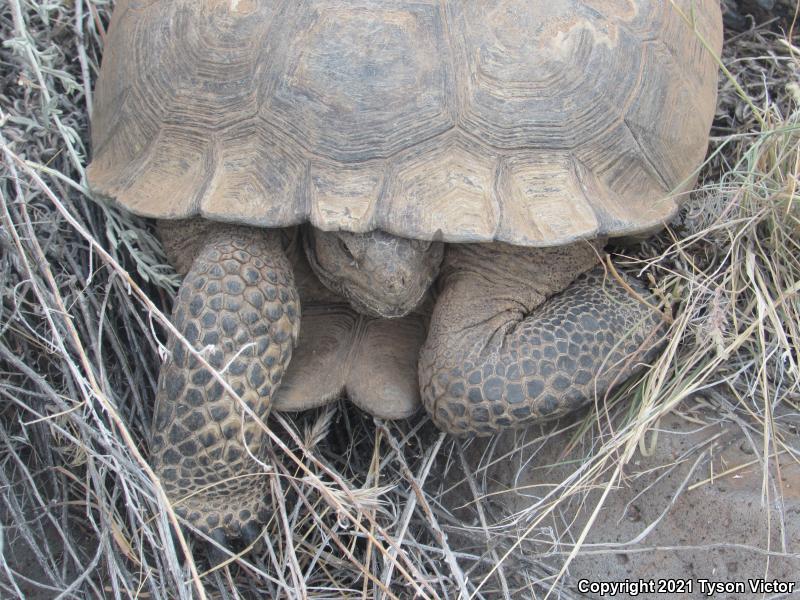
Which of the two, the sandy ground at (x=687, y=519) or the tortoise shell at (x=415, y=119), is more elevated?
the tortoise shell at (x=415, y=119)

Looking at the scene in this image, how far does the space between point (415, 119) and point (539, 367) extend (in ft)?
2.44

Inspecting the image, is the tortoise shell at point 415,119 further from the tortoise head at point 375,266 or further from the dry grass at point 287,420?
the dry grass at point 287,420

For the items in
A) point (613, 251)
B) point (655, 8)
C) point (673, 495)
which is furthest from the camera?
point (613, 251)

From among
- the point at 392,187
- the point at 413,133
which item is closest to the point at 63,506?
the point at 392,187

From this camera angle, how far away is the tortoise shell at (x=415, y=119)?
1944mm

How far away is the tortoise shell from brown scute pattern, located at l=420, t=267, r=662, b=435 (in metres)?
0.29

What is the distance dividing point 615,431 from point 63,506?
1597 millimetres

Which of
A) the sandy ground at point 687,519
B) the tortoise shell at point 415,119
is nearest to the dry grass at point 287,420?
the sandy ground at point 687,519

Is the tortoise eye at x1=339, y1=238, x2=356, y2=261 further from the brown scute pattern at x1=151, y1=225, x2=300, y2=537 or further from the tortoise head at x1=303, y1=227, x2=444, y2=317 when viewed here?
the brown scute pattern at x1=151, y1=225, x2=300, y2=537

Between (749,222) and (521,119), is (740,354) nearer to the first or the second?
(749,222)

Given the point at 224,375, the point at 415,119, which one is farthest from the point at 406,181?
the point at 224,375

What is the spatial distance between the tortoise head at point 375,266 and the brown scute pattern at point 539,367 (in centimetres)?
22

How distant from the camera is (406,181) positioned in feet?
6.36

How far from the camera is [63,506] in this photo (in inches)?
84.4
